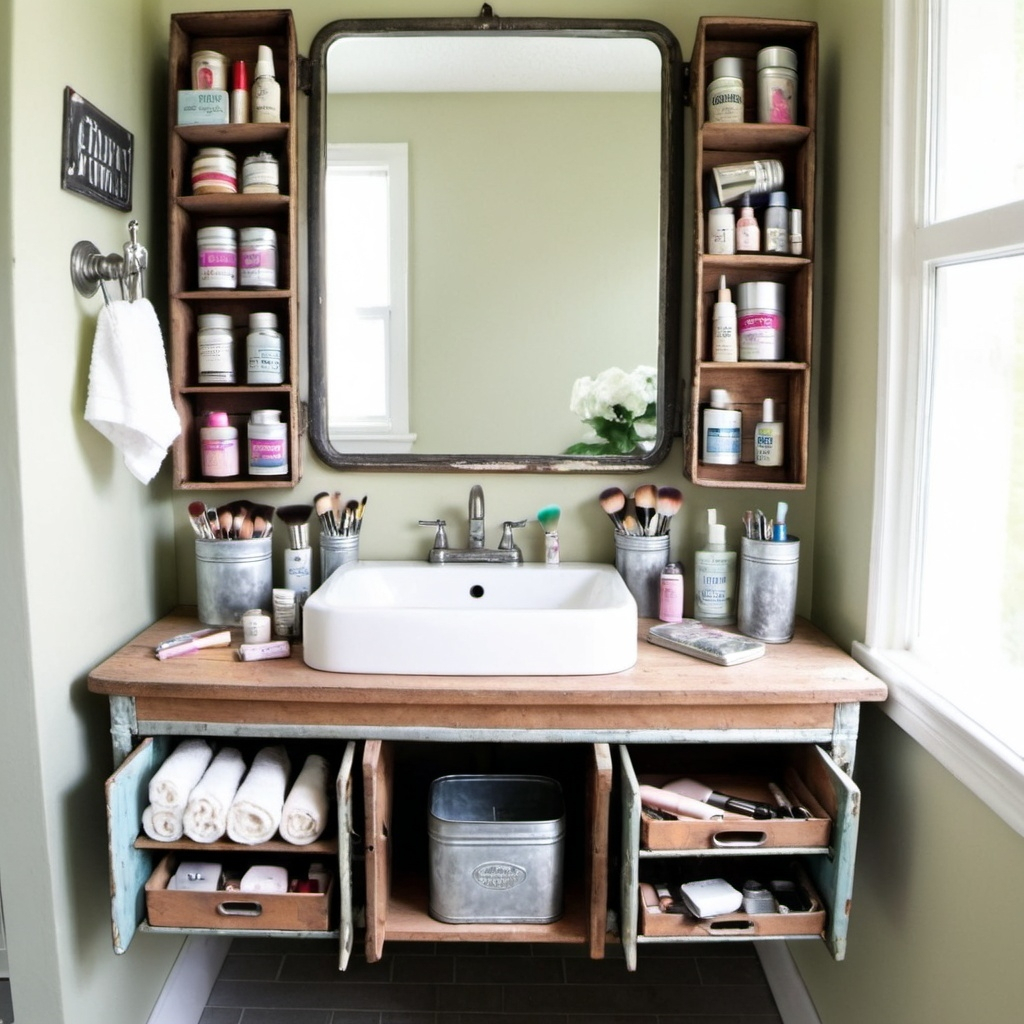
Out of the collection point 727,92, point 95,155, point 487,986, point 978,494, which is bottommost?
point 487,986

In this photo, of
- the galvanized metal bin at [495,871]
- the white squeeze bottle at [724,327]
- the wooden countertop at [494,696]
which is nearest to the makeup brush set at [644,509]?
the white squeeze bottle at [724,327]

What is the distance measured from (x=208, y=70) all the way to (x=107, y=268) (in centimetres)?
48

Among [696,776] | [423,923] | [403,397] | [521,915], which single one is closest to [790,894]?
[696,776]

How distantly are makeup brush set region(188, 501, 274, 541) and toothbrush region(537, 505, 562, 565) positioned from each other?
55cm

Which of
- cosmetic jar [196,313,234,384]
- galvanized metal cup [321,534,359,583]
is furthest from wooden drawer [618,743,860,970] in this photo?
cosmetic jar [196,313,234,384]

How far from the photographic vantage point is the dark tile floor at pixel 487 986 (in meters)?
1.83

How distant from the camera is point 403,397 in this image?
6.03ft

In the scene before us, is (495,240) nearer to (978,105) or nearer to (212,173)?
(212,173)

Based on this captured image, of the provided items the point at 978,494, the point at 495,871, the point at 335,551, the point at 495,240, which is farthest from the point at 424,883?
the point at 495,240

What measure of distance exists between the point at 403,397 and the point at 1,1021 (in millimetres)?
1307

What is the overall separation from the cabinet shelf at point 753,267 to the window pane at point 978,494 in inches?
13.5

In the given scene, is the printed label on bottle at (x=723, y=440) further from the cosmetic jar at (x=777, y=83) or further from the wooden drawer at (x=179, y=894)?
the wooden drawer at (x=179, y=894)

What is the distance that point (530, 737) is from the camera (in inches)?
56.4

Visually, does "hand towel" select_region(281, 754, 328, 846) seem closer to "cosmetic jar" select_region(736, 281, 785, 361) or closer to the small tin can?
"cosmetic jar" select_region(736, 281, 785, 361)
